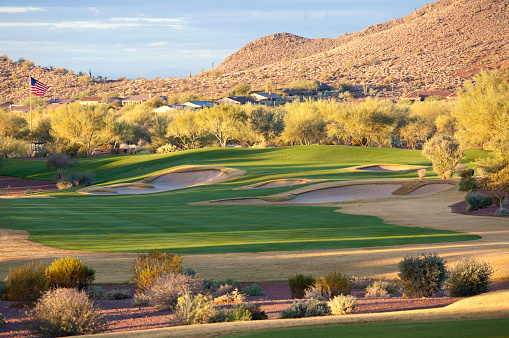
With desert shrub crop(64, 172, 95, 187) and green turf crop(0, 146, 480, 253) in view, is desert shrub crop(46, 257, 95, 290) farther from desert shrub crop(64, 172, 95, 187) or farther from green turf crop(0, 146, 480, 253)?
desert shrub crop(64, 172, 95, 187)

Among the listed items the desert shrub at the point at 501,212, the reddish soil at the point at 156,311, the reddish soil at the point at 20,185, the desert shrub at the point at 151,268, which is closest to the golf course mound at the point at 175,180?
the reddish soil at the point at 20,185

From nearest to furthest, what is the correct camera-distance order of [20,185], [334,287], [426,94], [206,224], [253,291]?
[334,287] < [253,291] < [206,224] < [20,185] < [426,94]

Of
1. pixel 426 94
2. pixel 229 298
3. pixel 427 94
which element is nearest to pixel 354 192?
pixel 229 298

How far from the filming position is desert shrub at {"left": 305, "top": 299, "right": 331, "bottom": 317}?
1130cm

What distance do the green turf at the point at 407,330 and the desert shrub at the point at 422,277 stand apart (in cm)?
401

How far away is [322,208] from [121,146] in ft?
229

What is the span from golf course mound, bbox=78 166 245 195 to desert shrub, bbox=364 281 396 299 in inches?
1302

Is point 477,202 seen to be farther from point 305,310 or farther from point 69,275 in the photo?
point 69,275

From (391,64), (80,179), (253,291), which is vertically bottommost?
(80,179)

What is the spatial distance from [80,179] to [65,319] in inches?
1834

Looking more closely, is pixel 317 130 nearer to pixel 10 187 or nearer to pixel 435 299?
pixel 10 187

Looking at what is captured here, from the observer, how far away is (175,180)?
51844 millimetres

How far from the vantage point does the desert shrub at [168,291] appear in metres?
12.5

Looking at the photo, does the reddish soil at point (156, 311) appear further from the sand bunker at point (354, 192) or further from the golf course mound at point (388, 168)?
the golf course mound at point (388, 168)
